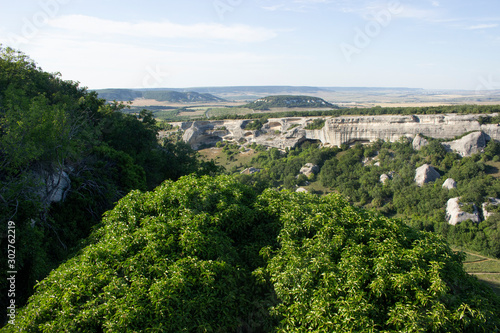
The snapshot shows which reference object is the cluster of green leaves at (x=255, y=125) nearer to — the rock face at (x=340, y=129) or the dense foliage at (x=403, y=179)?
the rock face at (x=340, y=129)

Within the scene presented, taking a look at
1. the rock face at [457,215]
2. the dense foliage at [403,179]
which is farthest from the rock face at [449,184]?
the rock face at [457,215]

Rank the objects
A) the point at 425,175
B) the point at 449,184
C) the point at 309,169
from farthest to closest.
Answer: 1. the point at 309,169
2. the point at 425,175
3. the point at 449,184

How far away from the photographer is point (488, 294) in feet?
22.5

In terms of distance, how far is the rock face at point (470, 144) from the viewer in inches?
1729

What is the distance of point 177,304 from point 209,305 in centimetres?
62

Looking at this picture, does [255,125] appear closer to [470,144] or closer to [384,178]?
[384,178]

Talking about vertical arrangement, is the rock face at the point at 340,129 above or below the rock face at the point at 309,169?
above

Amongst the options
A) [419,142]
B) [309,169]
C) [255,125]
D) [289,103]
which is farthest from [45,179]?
[289,103]

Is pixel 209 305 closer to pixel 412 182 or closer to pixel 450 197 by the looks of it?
pixel 450 197

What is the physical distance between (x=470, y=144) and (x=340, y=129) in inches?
814

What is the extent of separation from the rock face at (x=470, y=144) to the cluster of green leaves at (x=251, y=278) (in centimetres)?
4549

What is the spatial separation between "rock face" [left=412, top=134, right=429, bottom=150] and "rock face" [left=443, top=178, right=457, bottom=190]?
10473 millimetres

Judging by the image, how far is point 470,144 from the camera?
1746 inches

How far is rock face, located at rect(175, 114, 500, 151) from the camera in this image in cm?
4862
